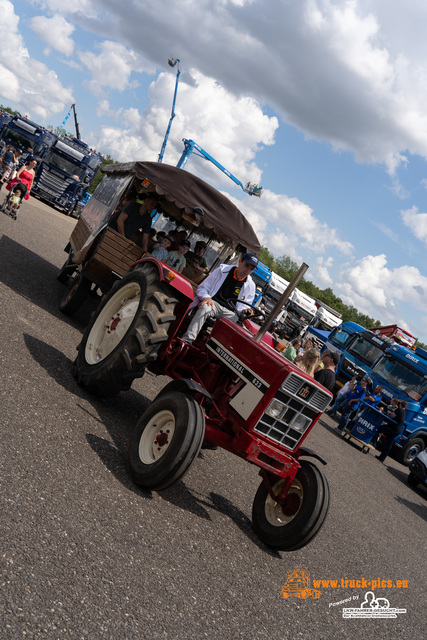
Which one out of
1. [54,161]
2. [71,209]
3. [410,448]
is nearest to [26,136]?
[54,161]

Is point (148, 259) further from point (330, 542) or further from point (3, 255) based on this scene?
point (3, 255)

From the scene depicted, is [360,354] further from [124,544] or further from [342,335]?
[124,544]

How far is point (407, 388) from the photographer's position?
18547 mm

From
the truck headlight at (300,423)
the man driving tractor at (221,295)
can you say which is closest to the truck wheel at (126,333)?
the man driving tractor at (221,295)

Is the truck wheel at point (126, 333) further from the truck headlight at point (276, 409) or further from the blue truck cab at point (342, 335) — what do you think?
the blue truck cab at point (342, 335)

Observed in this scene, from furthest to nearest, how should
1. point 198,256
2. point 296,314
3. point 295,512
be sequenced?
point 296,314
point 198,256
point 295,512

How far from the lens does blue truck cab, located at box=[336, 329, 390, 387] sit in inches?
827

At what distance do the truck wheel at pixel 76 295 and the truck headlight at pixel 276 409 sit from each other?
422 cm

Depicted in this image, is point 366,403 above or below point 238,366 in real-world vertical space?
above

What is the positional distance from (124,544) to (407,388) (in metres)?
16.6

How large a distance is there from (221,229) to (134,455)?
441 centimetres

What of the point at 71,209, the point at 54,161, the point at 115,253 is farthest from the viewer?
the point at 71,209

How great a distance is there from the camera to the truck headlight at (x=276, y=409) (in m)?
4.61

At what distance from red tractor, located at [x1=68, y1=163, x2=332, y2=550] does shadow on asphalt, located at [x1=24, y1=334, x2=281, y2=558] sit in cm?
11
